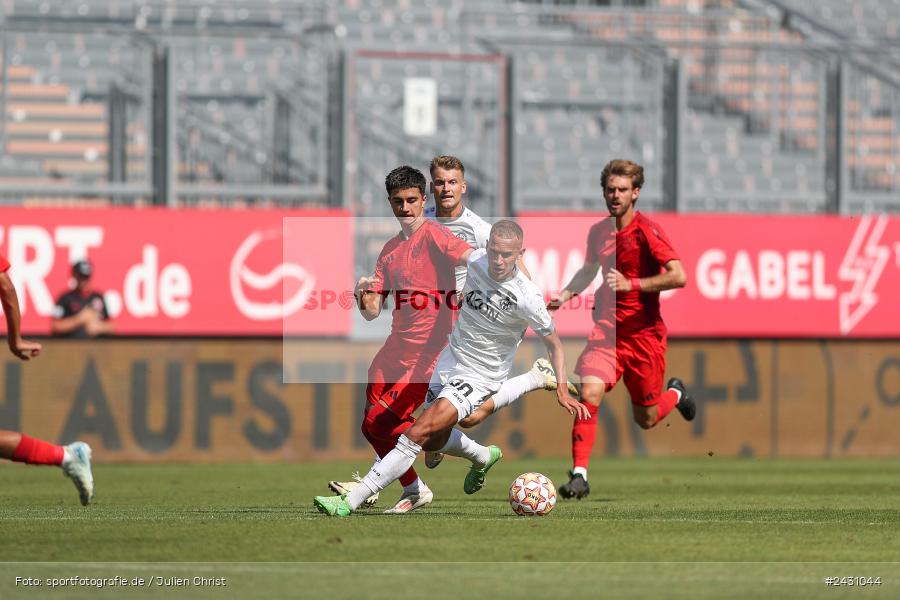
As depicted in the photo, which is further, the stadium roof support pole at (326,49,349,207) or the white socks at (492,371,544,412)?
the stadium roof support pole at (326,49,349,207)

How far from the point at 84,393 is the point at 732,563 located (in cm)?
1079

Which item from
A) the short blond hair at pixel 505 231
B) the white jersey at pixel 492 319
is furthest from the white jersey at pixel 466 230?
the short blond hair at pixel 505 231

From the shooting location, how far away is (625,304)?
11711 millimetres

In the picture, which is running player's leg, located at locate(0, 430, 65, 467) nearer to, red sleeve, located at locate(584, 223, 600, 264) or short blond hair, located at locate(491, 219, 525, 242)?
short blond hair, located at locate(491, 219, 525, 242)

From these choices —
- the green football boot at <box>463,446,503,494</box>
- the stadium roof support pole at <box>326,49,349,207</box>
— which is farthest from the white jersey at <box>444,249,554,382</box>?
the stadium roof support pole at <box>326,49,349,207</box>

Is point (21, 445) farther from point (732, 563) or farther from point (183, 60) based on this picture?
point (183, 60)

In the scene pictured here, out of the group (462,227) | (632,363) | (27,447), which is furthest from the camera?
(632,363)

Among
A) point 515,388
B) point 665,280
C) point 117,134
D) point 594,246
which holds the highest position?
point 117,134

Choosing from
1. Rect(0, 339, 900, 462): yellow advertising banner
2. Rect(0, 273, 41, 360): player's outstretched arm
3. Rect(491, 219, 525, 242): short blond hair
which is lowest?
Rect(0, 339, 900, 462): yellow advertising banner

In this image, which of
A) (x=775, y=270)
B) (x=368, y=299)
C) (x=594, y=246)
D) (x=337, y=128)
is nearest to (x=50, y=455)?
(x=368, y=299)

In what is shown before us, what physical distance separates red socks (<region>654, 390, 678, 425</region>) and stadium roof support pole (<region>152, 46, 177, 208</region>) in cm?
775

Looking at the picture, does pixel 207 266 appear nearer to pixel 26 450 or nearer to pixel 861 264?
pixel 861 264

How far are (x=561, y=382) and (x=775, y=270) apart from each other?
10.1 meters

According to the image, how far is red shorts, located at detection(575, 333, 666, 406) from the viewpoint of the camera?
37.7 ft
